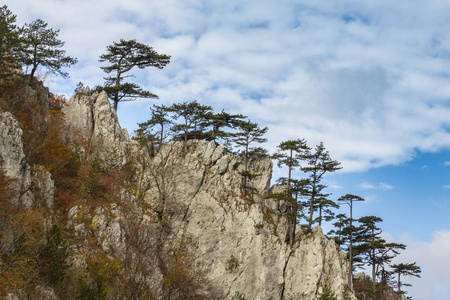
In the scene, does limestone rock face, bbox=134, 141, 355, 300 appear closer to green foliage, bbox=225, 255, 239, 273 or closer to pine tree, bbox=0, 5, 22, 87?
green foliage, bbox=225, 255, 239, 273

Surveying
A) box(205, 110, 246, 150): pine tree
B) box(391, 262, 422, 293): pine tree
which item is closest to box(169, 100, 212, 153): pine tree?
box(205, 110, 246, 150): pine tree

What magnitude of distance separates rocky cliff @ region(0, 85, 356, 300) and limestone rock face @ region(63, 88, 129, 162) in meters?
0.12

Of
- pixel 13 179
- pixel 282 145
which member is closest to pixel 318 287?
pixel 282 145

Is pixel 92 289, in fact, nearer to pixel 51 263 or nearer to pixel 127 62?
pixel 51 263

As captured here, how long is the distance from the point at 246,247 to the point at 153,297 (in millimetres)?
13682

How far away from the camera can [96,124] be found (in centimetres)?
4341

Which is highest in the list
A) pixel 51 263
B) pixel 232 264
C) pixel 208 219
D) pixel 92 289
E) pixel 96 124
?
pixel 96 124

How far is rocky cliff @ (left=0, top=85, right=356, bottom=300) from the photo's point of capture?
39156 mm

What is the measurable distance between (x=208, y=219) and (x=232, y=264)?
19.0ft

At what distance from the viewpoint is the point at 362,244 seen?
51.6 meters

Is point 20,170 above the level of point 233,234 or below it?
above

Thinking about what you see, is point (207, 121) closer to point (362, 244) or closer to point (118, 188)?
point (118, 188)

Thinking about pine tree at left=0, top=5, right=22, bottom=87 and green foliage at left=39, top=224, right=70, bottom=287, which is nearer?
green foliage at left=39, top=224, right=70, bottom=287

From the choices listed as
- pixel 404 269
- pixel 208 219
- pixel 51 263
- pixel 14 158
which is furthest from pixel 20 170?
pixel 404 269
